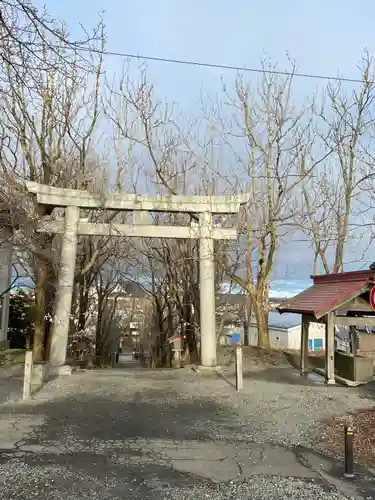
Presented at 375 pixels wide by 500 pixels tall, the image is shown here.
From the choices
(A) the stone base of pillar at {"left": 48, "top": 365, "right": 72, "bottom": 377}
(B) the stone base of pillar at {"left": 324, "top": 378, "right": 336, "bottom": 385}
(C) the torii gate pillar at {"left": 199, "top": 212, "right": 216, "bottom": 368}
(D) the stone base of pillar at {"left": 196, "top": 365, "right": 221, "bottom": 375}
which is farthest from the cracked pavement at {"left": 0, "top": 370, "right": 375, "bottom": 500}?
(C) the torii gate pillar at {"left": 199, "top": 212, "right": 216, "bottom": 368}

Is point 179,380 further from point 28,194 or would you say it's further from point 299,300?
point 28,194

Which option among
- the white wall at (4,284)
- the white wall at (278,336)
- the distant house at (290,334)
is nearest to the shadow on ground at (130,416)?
the white wall at (4,284)

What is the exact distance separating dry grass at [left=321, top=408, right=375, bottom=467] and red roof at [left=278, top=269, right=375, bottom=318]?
3.08 meters

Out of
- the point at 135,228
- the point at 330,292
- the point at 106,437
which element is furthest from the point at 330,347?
the point at 106,437

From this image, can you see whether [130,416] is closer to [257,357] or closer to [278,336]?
[257,357]

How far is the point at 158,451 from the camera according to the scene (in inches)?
256

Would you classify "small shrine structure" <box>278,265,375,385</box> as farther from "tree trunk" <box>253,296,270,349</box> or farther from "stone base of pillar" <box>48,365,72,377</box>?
"stone base of pillar" <box>48,365,72,377</box>

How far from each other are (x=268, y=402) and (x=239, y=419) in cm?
165

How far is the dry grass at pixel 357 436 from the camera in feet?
21.1

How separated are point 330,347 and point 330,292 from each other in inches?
59.9

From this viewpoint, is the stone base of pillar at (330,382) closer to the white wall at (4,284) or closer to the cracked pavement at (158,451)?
the cracked pavement at (158,451)

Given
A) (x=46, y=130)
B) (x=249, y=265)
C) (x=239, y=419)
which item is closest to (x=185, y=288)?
(x=249, y=265)

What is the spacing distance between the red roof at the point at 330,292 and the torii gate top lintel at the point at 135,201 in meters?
3.62

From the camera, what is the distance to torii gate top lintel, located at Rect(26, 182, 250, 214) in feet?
45.2
